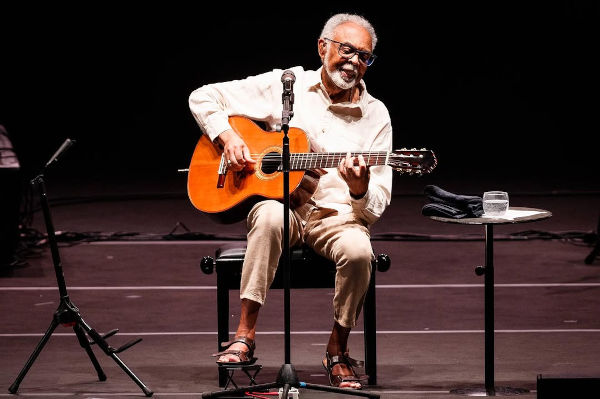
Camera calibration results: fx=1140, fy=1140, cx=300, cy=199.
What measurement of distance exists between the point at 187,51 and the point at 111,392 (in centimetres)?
771

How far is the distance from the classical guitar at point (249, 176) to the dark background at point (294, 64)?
6633mm

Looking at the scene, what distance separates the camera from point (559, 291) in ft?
20.8

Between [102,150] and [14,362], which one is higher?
[102,150]

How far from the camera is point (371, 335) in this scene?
186 inches

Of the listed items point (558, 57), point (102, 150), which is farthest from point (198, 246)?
point (558, 57)

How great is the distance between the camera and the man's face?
4.84m

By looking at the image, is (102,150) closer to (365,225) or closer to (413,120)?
(413,120)

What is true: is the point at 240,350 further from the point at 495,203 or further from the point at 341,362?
the point at 495,203

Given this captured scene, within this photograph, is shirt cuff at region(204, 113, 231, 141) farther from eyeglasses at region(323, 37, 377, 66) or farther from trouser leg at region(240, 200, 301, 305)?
eyeglasses at region(323, 37, 377, 66)

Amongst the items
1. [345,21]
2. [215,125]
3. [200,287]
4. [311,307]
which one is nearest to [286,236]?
[215,125]

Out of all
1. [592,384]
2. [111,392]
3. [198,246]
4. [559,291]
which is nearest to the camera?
[592,384]

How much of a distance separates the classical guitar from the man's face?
12.4 inches

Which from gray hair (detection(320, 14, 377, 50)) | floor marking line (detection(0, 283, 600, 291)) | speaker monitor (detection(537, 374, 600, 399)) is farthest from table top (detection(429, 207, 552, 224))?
floor marking line (detection(0, 283, 600, 291))

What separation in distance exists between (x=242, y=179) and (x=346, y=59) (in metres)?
0.68
